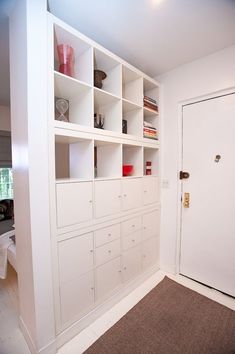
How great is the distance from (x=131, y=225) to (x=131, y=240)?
0.16 m

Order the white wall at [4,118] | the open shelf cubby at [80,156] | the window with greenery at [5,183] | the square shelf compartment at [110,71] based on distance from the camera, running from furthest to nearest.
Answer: the window with greenery at [5,183] < the white wall at [4,118] < the square shelf compartment at [110,71] < the open shelf cubby at [80,156]

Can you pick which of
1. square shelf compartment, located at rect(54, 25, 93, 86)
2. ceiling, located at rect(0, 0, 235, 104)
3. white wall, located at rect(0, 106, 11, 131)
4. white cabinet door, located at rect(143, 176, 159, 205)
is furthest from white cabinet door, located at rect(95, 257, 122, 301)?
white wall, located at rect(0, 106, 11, 131)

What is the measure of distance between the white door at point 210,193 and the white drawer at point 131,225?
1.87 feet

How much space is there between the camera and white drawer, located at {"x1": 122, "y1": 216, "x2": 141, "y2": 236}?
1718 mm

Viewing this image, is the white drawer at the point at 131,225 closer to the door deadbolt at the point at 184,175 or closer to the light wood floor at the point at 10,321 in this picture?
the door deadbolt at the point at 184,175

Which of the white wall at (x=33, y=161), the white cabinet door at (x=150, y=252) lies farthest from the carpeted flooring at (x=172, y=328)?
the white wall at (x=33, y=161)

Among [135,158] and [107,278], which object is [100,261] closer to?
[107,278]

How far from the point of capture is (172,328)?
1.39 metres

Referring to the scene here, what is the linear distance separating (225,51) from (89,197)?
73.5 inches

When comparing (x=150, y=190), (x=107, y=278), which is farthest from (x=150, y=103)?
(x=107, y=278)

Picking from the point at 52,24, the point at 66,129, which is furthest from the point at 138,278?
the point at 52,24

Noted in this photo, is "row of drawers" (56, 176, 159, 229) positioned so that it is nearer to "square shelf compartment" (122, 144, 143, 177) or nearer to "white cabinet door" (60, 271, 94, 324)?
"square shelf compartment" (122, 144, 143, 177)

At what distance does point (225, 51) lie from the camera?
1.64m

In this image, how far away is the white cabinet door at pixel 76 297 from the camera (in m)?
1.28
